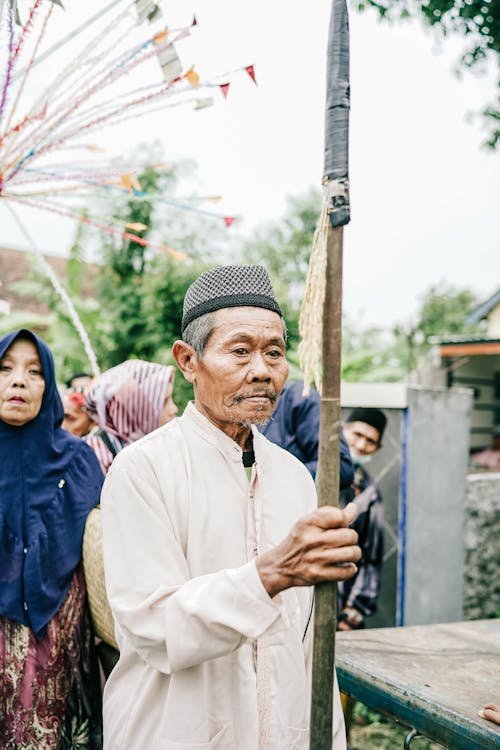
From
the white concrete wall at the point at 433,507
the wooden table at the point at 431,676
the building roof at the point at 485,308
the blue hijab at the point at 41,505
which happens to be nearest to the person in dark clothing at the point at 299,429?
the wooden table at the point at 431,676

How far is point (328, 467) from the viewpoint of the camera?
4.13ft

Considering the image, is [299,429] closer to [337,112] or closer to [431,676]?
[431,676]

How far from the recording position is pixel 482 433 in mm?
14453

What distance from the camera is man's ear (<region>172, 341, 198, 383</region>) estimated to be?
167cm

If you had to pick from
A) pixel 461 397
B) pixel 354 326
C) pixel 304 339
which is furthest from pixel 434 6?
pixel 354 326

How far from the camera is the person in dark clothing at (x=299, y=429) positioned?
3.10 m

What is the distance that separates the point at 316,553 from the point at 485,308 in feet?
53.5

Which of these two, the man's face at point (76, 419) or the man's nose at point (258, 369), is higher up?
the man's nose at point (258, 369)

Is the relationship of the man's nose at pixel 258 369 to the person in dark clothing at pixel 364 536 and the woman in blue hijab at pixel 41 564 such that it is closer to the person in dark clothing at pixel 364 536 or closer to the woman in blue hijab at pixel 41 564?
the woman in blue hijab at pixel 41 564

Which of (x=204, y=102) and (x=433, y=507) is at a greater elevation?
(x=204, y=102)

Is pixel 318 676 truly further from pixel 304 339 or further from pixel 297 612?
pixel 304 339

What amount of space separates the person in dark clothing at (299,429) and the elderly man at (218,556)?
1345mm

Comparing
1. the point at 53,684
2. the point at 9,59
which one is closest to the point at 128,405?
the point at 53,684

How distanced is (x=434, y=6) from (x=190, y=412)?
14.2 ft
